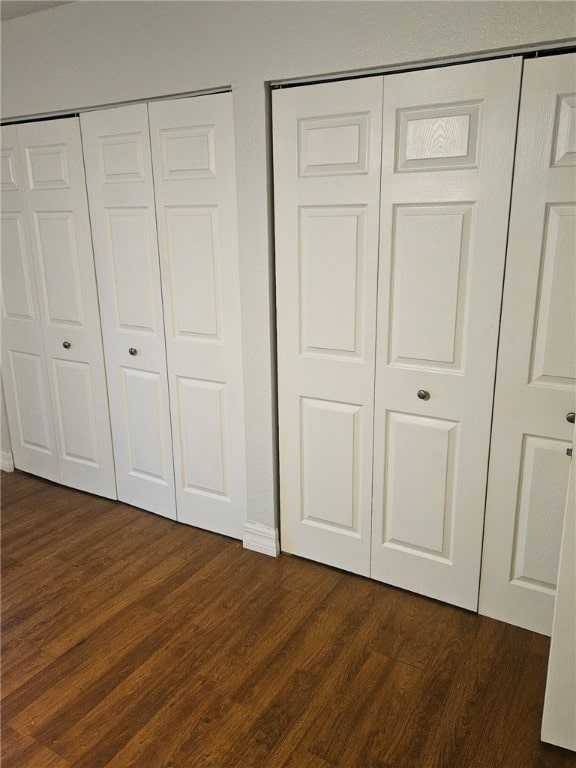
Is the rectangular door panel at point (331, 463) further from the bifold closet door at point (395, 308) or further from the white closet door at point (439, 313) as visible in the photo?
the white closet door at point (439, 313)

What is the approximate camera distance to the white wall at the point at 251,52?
5.84ft

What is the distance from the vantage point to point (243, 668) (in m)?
1.97

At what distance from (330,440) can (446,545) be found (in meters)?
0.59

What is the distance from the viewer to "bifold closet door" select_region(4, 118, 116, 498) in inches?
108

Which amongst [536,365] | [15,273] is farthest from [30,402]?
[536,365]

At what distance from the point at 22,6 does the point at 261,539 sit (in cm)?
250

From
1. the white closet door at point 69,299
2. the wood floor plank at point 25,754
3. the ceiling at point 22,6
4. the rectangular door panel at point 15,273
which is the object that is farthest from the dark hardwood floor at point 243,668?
the ceiling at point 22,6

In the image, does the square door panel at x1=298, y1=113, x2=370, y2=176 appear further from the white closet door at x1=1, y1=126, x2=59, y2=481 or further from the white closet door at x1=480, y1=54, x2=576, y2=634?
the white closet door at x1=1, y1=126, x2=59, y2=481

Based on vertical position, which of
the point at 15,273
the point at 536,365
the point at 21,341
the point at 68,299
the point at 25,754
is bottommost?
the point at 25,754

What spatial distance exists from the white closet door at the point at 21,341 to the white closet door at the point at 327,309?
1484mm

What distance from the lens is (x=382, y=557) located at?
2.37m

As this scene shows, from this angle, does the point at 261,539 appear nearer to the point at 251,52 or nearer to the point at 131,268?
the point at 131,268

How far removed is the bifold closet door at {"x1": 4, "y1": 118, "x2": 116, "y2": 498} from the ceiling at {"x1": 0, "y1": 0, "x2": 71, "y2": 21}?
44 cm

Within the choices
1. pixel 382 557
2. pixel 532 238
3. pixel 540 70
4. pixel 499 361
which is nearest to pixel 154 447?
pixel 382 557
